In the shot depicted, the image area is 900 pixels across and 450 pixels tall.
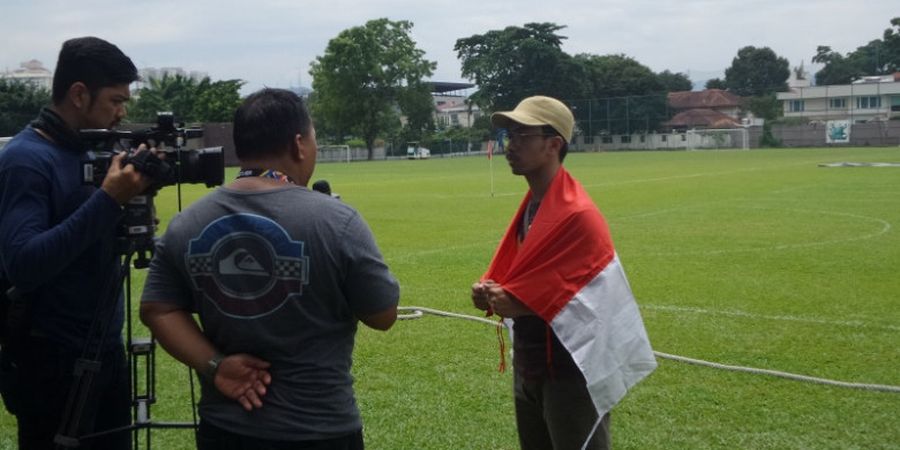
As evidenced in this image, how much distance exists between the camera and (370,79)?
8694 cm

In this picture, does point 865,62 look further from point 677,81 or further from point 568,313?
point 568,313

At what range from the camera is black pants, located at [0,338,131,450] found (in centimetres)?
364

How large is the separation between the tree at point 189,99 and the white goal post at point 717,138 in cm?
3932

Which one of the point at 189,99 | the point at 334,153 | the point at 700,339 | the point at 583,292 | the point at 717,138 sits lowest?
the point at 700,339

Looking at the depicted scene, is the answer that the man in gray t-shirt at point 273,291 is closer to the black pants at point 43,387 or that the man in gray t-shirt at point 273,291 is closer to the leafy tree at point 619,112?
the black pants at point 43,387

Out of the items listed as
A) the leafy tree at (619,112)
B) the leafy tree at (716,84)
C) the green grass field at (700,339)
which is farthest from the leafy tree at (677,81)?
the green grass field at (700,339)

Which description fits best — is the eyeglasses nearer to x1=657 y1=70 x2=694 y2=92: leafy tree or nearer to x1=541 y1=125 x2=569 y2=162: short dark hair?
x1=541 y1=125 x2=569 y2=162: short dark hair

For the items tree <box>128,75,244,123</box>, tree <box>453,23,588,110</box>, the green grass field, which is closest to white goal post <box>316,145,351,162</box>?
tree <box>453,23,588,110</box>

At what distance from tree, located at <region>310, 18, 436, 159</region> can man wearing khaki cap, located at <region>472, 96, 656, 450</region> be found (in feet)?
272

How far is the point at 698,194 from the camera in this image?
26.2 m

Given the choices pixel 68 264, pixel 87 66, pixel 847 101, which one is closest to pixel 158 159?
pixel 68 264

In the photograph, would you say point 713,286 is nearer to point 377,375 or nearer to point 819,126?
point 377,375

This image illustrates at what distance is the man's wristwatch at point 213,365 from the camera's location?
2.95 metres

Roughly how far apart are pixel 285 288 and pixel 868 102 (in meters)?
99.7
